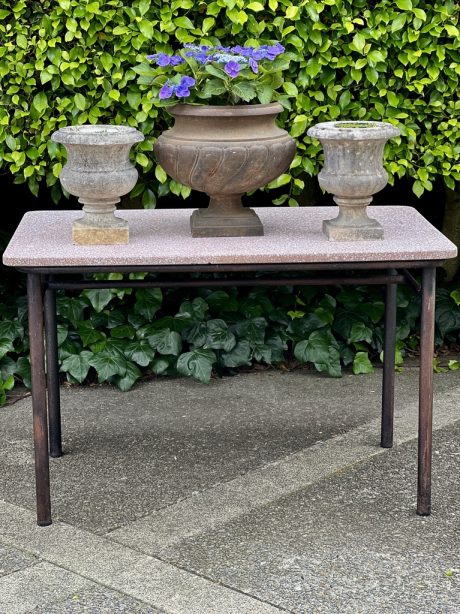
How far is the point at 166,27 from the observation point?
410 centimetres

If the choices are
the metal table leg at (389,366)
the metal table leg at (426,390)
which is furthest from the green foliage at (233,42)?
the metal table leg at (426,390)

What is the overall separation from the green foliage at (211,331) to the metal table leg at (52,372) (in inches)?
24.6

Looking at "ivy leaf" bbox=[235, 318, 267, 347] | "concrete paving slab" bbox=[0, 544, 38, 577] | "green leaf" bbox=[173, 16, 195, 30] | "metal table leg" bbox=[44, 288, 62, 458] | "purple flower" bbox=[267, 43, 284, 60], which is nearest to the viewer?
"concrete paving slab" bbox=[0, 544, 38, 577]

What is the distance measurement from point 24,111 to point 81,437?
4.24ft

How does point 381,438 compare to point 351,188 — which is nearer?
point 351,188

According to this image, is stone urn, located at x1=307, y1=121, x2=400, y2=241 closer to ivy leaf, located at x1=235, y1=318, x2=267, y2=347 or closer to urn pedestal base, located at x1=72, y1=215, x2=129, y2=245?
urn pedestal base, located at x1=72, y1=215, x2=129, y2=245

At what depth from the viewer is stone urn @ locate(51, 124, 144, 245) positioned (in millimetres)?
3240

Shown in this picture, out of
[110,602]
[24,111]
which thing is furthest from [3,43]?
[110,602]

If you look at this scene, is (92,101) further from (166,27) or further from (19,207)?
(19,207)

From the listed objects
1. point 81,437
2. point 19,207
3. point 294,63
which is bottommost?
point 81,437

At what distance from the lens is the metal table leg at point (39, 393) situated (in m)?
3.20

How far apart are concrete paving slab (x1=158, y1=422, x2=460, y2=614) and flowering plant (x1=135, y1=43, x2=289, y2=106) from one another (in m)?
1.26

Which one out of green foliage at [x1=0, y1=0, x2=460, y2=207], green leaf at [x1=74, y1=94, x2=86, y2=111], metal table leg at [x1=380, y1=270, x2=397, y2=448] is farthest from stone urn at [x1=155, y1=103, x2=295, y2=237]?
green leaf at [x1=74, y1=94, x2=86, y2=111]

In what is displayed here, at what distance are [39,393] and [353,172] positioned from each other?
1.13 metres
